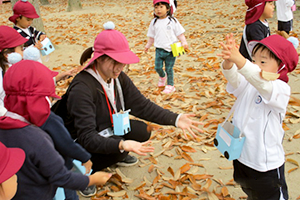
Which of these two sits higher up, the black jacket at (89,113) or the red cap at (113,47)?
the red cap at (113,47)

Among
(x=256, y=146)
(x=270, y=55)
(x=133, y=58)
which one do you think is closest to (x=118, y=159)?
(x=133, y=58)

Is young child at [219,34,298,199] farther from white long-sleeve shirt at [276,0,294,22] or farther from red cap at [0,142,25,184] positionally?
white long-sleeve shirt at [276,0,294,22]

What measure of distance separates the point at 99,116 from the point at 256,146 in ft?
4.82

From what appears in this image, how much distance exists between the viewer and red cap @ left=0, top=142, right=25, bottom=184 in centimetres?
134

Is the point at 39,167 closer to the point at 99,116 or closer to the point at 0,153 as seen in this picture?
the point at 0,153

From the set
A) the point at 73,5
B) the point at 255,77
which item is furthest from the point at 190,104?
the point at 73,5

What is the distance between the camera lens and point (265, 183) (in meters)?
2.02

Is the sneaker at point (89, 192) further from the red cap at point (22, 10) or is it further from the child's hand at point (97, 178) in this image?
the red cap at point (22, 10)

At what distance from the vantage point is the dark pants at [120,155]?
2774mm

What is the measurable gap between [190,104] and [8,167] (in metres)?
3.43

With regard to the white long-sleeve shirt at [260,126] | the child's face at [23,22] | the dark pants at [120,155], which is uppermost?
the child's face at [23,22]

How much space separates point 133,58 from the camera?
7.59 ft

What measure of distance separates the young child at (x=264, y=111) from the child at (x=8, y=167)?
1.41 meters

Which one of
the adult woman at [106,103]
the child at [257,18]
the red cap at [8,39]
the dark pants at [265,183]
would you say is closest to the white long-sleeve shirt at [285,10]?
the child at [257,18]
